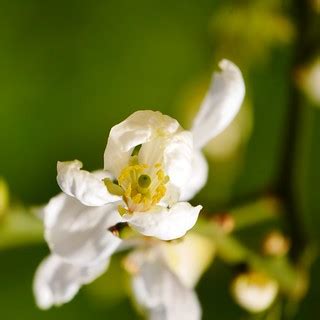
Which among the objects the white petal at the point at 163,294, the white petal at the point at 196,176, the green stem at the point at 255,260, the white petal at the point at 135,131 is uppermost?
the white petal at the point at 135,131

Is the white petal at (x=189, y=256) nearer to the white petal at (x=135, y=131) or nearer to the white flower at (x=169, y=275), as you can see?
the white flower at (x=169, y=275)

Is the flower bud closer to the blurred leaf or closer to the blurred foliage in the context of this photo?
the blurred leaf

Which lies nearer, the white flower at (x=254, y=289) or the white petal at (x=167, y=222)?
the white petal at (x=167, y=222)

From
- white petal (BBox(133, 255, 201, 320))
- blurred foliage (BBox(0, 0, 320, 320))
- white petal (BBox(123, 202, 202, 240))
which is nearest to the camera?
white petal (BBox(123, 202, 202, 240))

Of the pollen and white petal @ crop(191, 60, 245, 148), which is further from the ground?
white petal @ crop(191, 60, 245, 148)

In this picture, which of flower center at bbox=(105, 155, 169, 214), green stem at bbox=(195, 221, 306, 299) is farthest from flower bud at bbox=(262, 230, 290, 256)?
flower center at bbox=(105, 155, 169, 214)

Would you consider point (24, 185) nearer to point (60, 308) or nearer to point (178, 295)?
point (60, 308)

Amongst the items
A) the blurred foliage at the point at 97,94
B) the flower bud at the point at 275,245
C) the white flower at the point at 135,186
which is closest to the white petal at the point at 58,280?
the white flower at the point at 135,186
